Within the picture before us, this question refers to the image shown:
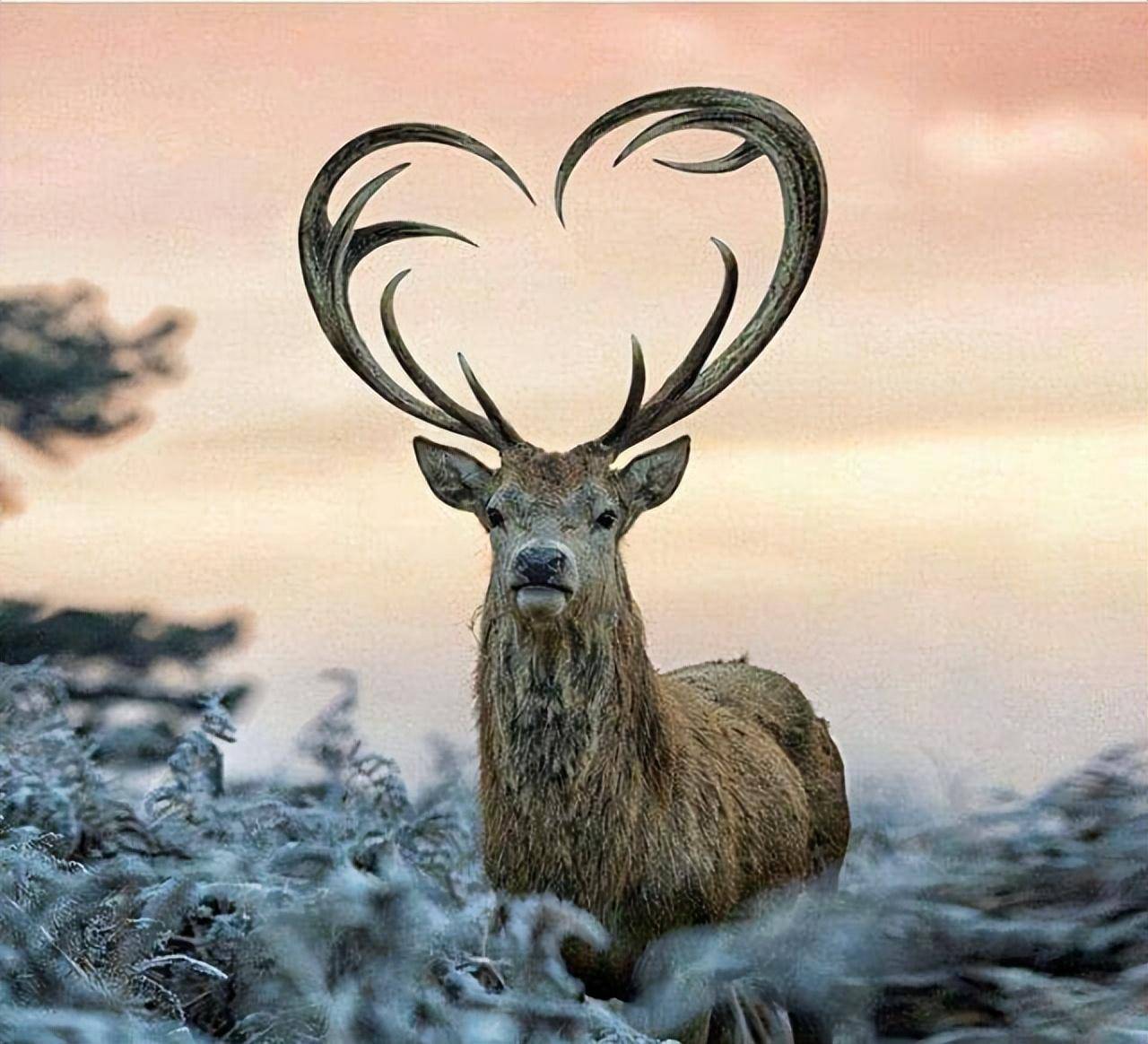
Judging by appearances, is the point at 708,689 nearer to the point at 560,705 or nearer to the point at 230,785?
the point at 560,705

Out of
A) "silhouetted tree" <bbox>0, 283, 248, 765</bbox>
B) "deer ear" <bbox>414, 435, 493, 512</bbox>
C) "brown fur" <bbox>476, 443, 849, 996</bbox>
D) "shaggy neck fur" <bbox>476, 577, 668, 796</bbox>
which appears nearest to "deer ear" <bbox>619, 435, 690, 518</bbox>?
"brown fur" <bbox>476, 443, 849, 996</bbox>

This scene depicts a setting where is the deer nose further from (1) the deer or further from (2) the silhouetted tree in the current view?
(2) the silhouetted tree

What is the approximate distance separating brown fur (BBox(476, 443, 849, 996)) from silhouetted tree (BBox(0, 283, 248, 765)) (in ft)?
5.09

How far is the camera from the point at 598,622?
4520 millimetres

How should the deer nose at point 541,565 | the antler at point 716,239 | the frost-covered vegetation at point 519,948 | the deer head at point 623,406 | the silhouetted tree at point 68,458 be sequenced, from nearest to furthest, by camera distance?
the frost-covered vegetation at point 519,948
the deer nose at point 541,565
the deer head at point 623,406
the antler at point 716,239
the silhouetted tree at point 68,458

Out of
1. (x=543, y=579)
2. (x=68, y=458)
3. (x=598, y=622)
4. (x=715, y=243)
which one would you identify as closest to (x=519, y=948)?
(x=543, y=579)

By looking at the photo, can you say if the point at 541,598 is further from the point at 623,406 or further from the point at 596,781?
the point at 623,406

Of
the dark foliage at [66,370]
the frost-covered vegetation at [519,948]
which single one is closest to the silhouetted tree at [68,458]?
the dark foliage at [66,370]

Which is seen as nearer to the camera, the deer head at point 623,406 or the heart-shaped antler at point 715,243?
the deer head at point 623,406

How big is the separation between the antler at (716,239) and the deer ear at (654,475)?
0.08m

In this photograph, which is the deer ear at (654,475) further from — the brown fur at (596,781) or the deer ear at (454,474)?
the deer ear at (454,474)

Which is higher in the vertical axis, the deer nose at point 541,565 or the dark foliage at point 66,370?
the dark foliage at point 66,370

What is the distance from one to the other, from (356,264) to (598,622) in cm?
133

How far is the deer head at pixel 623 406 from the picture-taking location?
4.45m
